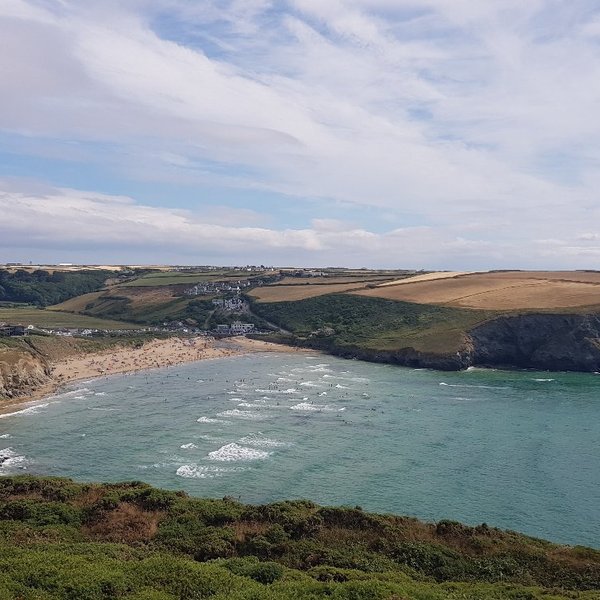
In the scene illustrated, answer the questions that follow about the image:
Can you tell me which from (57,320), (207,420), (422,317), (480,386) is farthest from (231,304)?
(207,420)

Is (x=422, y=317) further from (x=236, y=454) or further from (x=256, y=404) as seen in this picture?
(x=236, y=454)

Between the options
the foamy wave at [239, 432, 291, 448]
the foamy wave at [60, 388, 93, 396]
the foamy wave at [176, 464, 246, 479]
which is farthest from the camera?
the foamy wave at [60, 388, 93, 396]

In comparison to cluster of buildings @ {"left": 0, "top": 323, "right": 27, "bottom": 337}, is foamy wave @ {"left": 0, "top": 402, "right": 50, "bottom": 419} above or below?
below

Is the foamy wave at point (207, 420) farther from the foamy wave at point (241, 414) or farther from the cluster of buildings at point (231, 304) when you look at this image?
the cluster of buildings at point (231, 304)

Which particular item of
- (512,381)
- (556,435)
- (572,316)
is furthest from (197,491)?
(572,316)

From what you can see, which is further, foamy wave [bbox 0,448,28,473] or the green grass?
the green grass

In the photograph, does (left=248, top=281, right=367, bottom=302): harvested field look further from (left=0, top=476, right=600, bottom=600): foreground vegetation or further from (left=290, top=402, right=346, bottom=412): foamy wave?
(left=0, top=476, right=600, bottom=600): foreground vegetation

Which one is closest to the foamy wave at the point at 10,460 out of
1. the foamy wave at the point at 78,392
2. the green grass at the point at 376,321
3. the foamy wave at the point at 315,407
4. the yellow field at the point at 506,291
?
the foamy wave at the point at 78,392

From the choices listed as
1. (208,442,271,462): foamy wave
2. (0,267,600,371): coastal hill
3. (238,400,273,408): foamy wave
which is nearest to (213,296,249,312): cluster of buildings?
(0,267,600,371): coastal hill
